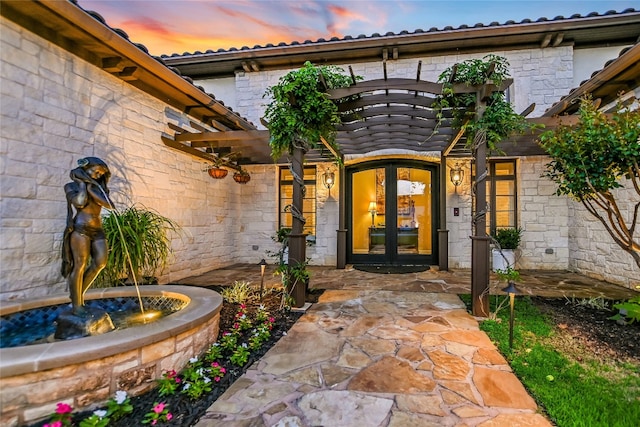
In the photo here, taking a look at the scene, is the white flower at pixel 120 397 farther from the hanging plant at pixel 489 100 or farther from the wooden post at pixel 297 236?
the hanging plant at pixel 489 100

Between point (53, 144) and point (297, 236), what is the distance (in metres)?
2.83

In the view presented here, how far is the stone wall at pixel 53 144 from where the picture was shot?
2.73 m

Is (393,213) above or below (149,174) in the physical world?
below

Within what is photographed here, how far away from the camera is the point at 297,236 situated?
3.93 meters

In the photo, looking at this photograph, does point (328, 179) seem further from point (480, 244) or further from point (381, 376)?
point (381, 376)

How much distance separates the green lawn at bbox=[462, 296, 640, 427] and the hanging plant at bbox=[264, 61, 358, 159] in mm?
3089

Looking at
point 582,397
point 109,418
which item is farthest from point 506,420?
point 109,418

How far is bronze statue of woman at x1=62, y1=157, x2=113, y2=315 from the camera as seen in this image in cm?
204

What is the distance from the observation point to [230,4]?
573 centimetres

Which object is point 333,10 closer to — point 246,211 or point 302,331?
point 246,211

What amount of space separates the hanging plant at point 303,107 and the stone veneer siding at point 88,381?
8.39 ft

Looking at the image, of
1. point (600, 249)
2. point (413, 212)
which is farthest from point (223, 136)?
point (600, 249)

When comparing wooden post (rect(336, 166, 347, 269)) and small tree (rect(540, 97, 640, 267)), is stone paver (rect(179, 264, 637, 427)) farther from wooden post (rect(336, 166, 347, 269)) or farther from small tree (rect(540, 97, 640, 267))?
wooden post (rect(336, 166, 347, 269))

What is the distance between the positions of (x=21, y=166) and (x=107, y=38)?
153cm
